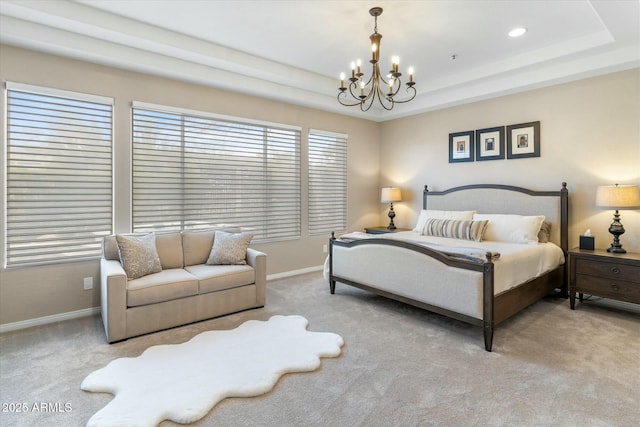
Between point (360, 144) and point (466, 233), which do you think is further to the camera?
point (360, 144)

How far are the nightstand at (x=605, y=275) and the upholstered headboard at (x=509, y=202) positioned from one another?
484mm

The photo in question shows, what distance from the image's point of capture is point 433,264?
301 centimetres

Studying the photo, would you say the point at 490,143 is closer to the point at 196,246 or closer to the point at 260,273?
the point at 260,273

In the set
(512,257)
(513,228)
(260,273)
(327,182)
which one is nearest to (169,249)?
(260,273)

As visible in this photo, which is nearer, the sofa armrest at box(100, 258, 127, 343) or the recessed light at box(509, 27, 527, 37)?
the sofa armrest at box(100, 258, 127, 343)

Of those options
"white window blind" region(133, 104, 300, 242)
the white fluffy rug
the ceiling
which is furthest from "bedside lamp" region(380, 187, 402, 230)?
the white fluffy rug

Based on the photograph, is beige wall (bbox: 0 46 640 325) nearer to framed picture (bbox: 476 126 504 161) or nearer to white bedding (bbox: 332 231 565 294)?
framed picture (bbox: 476 126 504 161)

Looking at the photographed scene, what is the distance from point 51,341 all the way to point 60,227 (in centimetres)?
106

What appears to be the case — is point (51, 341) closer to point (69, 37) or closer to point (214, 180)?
point (214, 180)

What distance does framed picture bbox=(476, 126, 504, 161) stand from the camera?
182 inches

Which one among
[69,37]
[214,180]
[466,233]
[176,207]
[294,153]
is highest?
[69,37]

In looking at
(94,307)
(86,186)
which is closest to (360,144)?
(86,186)

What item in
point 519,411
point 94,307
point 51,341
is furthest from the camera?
point 94,307

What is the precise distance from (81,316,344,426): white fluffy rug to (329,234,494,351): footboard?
0.90m
